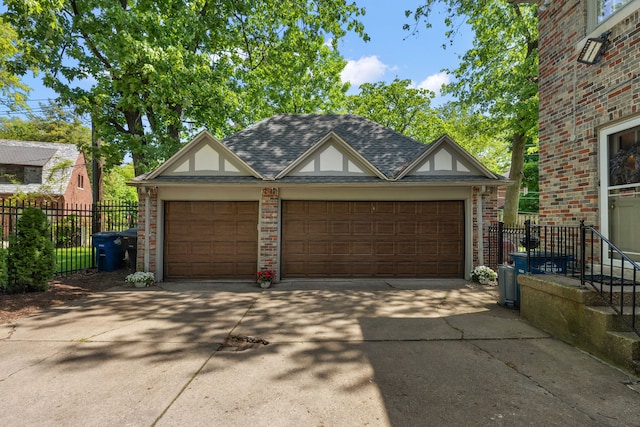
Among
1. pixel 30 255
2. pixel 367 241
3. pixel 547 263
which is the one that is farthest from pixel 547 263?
pixel 30 255

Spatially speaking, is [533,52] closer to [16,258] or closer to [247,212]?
[247,212]

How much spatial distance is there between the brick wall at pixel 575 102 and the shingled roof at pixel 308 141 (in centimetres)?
371

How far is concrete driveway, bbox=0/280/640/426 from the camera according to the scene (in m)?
2.67

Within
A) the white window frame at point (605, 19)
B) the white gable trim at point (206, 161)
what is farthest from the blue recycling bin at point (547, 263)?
the white gable trim at point (206, 161)

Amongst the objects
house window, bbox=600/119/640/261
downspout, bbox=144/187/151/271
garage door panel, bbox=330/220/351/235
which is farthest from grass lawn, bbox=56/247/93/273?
house window, bbox=600/119/640/261

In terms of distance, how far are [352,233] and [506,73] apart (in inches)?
517

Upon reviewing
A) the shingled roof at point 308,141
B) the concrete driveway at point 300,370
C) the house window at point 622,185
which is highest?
the shingled roof at point 308,141

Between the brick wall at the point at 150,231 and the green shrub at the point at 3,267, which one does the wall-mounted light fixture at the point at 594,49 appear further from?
the green shrub at the point at 3,267

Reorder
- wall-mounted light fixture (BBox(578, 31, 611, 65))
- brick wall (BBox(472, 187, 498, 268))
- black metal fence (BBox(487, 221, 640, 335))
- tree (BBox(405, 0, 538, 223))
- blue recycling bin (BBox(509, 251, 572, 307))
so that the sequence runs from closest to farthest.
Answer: black metal fence (BBox(487, 221, 640, 335))
wall-mounted light fixture (BBox(578, 31, 611, 65))
blue recycling bin (BBox(509, 251, 572, 307))
brick wall (BBox(472, 187, 498, 268))
tree (BBox(405, 0, 538, 223))

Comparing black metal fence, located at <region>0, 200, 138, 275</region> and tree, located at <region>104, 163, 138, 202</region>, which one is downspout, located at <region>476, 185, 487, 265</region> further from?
tree, located at <region>104, 163, 138, 202</region>

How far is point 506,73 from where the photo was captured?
15422 millimetres

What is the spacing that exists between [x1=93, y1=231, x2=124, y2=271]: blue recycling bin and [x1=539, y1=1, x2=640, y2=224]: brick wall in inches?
459

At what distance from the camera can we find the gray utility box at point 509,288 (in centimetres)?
592

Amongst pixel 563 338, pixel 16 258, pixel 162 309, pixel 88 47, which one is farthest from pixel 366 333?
pixel 88 47
